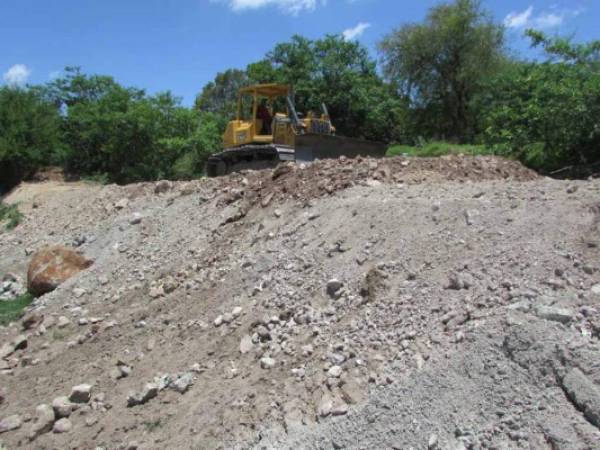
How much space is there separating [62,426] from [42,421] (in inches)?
7.2

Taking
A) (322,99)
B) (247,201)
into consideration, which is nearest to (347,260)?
(247,201)

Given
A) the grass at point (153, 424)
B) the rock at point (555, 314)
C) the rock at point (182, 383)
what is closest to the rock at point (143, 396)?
the rock at point (182, 383)

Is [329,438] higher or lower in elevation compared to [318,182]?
lower

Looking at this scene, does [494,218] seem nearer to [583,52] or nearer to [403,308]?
[403,308]

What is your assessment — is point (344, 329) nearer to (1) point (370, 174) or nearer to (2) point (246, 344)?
(2) point (246, 344)

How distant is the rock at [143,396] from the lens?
458 centimetres

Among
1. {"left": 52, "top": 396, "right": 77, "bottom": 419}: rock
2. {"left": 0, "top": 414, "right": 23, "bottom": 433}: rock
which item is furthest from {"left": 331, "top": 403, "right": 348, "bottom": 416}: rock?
{"left": 0, "top": 414, "right": 23, "bottom": 433}: rock

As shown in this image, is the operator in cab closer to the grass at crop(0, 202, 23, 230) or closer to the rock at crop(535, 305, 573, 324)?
the grass at crop(0, 202, 23, 230)

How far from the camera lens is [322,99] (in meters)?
23.6

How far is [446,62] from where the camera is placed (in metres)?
26.0

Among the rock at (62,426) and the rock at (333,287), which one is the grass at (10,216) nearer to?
the rock at (62,426)

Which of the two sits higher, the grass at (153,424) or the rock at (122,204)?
the rock at (122,204)

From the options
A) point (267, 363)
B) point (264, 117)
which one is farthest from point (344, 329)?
point (264, 117)

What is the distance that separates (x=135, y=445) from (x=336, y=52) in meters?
22.2
